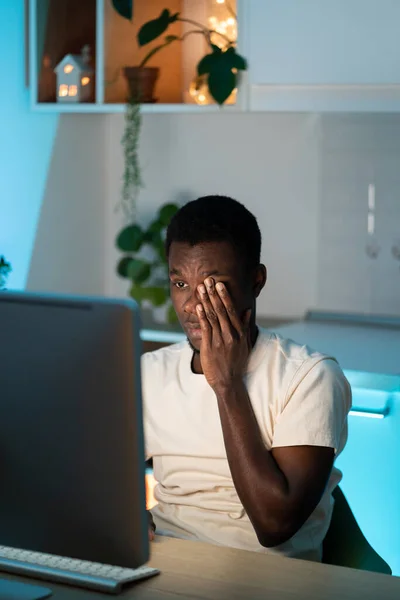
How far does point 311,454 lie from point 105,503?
518 millimetres

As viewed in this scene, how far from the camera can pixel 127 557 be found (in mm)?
1246

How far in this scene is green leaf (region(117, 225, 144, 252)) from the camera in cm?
380

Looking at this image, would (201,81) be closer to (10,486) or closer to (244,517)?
(244,517)

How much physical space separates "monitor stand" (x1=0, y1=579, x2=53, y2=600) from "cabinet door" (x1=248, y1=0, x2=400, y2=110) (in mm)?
2142

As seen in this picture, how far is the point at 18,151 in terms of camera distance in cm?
377

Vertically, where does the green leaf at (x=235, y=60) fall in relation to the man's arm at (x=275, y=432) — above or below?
above

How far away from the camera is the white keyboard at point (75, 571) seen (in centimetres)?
139

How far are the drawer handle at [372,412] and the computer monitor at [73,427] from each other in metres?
1.65

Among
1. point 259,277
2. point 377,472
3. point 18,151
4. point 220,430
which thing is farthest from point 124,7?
point 220,430

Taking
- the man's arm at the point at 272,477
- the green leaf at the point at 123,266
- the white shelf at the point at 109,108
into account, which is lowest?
the man's arm at the point at 272,477

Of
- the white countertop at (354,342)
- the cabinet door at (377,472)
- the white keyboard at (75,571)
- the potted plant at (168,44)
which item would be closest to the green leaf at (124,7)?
the potted plant at (168,44)

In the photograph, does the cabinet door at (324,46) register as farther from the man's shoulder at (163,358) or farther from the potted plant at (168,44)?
the man's shoulder at (163,358)

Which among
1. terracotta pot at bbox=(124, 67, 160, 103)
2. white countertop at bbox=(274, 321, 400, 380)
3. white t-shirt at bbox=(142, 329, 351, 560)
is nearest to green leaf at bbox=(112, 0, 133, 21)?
terracotta pot at bbox=(124, 67, 160, 103)

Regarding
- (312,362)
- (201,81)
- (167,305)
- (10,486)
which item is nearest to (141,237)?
(167,305)
